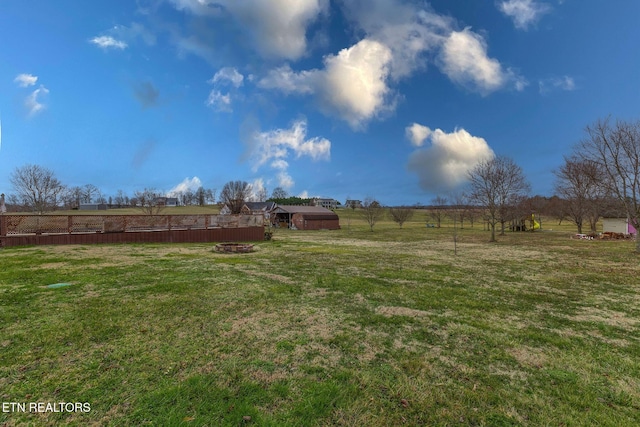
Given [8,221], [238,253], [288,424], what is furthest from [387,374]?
[8,221]

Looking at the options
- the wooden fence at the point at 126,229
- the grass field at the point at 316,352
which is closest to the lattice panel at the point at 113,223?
the wooden fence at the point at 126,229

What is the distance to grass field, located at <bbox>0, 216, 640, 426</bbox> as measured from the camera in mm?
2805

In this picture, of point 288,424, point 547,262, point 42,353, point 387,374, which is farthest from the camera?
point 547,262

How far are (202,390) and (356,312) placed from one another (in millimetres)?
3339

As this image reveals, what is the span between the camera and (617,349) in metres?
4.25

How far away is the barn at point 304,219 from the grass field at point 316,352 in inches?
1354

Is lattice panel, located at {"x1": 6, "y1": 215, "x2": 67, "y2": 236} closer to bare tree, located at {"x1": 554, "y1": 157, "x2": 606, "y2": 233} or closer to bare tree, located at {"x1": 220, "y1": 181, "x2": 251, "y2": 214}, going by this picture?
bare tree, located at {"x1": 554, "y1": 157, "x2": 606, "y2": 233}

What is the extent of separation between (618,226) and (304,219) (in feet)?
115

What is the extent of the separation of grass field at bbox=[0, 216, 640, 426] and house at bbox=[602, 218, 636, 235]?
28.6 m

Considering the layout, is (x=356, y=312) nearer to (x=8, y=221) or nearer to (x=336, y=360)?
(x=336, y=360)

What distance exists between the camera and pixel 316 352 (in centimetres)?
399

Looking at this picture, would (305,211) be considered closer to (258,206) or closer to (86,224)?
(258,206)

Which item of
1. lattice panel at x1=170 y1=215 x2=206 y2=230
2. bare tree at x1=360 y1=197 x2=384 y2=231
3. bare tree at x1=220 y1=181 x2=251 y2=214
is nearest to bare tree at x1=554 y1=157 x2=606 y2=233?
bare tree at x1=360 y1=197 x2=384 y2=231

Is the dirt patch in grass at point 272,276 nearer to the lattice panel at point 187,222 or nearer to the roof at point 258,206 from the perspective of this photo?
the lattice panel at point 187,222
